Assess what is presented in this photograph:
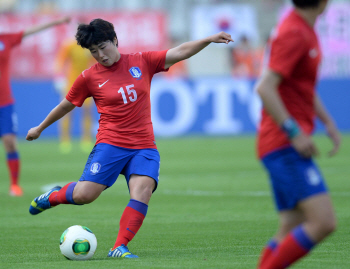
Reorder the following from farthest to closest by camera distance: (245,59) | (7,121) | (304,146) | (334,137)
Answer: (245,59) → (7,121) → (334,137) → (304,146)

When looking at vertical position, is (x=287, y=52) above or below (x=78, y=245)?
above

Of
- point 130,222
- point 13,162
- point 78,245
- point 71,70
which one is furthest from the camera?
point 71,70

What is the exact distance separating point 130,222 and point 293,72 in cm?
225

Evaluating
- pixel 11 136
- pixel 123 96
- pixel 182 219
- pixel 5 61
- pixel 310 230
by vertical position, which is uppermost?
pixel 123 96

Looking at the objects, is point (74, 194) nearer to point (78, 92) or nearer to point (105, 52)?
point (78, 92)

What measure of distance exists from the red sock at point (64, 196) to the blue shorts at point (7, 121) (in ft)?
11.6

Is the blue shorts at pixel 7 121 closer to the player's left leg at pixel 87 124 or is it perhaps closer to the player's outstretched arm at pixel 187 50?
the player's outstretched arm at pixel 187 50

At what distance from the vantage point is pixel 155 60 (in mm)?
5934

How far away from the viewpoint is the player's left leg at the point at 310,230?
147 inches

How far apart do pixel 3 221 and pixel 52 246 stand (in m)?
1.67

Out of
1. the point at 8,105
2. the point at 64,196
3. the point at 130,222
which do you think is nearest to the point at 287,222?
the point at 130,222

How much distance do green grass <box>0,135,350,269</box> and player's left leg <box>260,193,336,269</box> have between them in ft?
3.85

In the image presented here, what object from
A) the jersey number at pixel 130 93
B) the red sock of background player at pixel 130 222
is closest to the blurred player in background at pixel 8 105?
the jersey number at pixel 130 93

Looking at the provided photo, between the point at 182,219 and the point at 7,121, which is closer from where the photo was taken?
the point at 182,219
